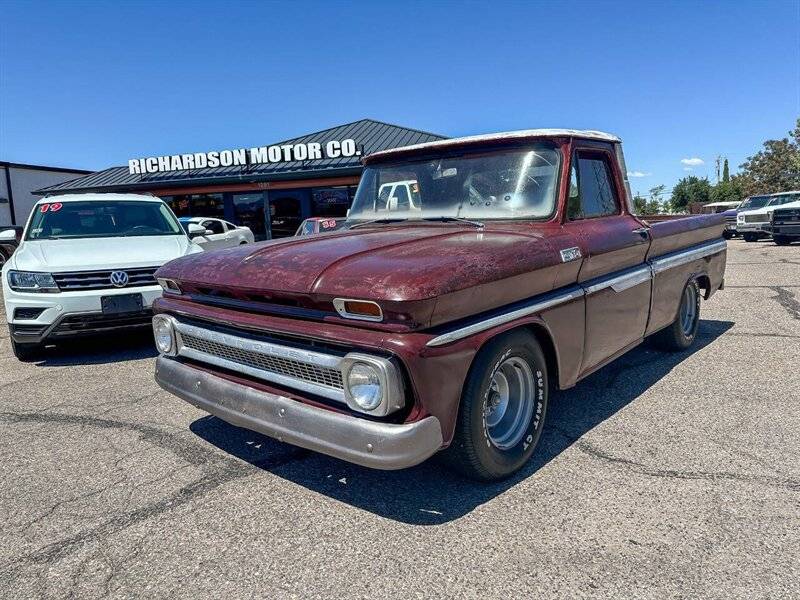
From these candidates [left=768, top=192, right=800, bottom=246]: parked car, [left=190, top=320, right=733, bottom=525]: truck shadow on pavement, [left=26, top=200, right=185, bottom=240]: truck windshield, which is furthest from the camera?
[left=768, top=192, right=800, bottom=246]: parked car

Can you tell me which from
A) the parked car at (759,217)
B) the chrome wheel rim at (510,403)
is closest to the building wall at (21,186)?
the parked car at (759,217)

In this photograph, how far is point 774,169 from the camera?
4447cm

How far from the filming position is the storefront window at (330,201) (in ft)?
65.3

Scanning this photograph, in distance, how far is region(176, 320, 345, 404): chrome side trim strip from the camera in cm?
250

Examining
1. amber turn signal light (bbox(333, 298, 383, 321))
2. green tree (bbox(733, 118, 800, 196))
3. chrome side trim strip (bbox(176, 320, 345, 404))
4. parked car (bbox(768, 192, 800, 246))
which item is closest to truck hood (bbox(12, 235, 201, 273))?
chrome side trim strip (bbox(176, 320, 345, 404))

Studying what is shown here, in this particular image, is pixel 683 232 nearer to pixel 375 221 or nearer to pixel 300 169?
pixel 375 221

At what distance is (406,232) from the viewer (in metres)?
3.46

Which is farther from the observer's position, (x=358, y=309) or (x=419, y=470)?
(x=419, y=470)

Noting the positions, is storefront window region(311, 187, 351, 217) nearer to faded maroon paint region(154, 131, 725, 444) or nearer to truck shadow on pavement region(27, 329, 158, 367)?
truck shadow on pavement region(27, 329, 158, 367)

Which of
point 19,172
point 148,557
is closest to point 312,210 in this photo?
point 148,557

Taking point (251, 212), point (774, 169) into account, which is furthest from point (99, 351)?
point (774, 169)

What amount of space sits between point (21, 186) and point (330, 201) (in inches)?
869

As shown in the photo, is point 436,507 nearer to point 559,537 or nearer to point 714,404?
point 559,537

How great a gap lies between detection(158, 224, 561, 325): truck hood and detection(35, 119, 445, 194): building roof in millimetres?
15866
